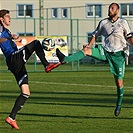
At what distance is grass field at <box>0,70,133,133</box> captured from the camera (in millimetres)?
13109

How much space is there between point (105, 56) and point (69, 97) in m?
6.56

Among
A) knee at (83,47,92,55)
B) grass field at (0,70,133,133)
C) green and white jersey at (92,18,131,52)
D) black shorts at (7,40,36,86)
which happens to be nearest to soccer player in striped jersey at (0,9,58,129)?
black shorts at (7,40,36,86)

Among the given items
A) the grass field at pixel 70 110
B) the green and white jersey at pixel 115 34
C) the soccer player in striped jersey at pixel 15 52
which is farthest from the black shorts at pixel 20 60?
the green and white jersey at pixel 115 34

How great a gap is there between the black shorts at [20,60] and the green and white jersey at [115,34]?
188cm

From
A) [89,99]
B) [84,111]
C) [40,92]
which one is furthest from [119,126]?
[40,92]

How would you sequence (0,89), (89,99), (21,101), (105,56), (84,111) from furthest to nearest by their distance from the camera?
(0,89) → (89,99) → (84,111) → (105,56) → (21,101)

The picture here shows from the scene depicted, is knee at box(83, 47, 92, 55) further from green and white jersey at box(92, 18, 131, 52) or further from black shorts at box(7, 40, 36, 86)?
black shorts at box(7, 40, 36, 86)

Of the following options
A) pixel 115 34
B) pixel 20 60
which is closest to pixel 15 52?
pixel 20 60

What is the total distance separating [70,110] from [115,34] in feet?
9.81

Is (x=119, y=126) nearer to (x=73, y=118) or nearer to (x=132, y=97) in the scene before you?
(x=73, y=118)

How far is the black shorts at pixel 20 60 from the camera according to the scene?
1288 centimetres

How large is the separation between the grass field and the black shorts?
0.93m

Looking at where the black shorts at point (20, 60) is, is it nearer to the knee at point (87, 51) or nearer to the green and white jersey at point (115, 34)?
the knee at point (87, 51)

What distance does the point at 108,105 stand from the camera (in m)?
17.8
